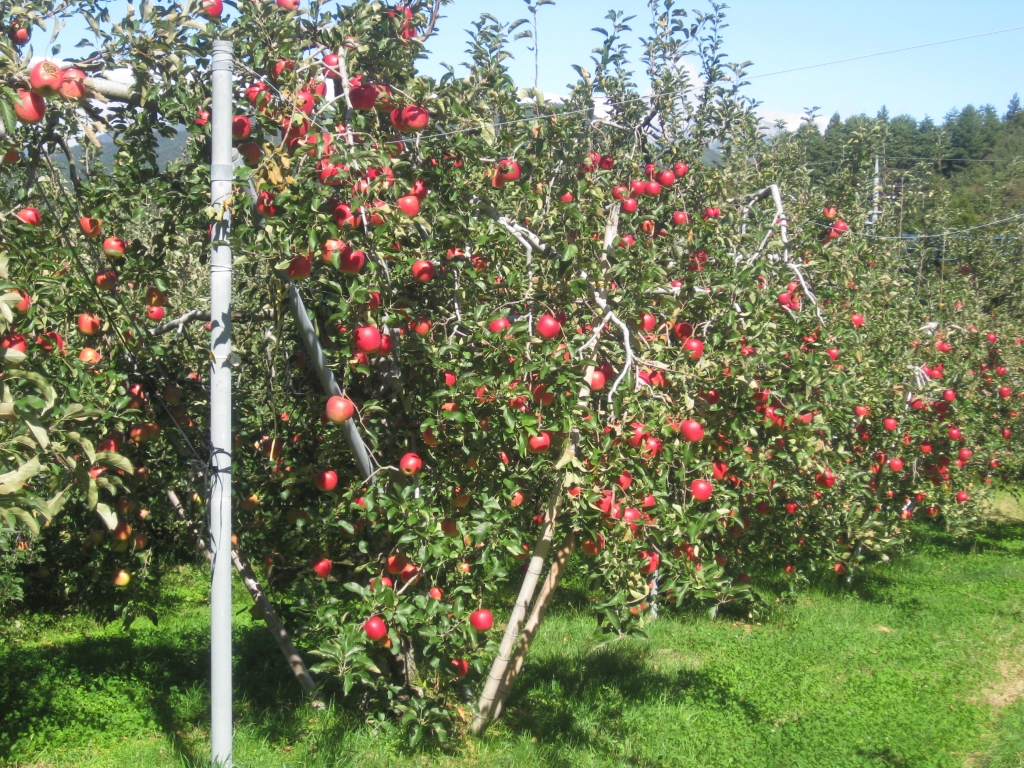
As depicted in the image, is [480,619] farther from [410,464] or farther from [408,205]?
[408,205]

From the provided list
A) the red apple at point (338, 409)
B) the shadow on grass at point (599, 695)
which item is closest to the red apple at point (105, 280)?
the red apple at point (338, 409)

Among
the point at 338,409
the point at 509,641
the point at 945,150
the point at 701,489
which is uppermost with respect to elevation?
the point at 945,150

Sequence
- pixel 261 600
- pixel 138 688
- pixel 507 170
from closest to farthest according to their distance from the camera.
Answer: pixel 507 170 → pixel 261 600 → pixel 138 688

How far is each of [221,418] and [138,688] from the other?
8.78 ft

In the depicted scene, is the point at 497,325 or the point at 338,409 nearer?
the point at 338,409

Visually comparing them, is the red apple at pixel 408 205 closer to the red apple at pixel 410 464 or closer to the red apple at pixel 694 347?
the red apple at pixel 410 464

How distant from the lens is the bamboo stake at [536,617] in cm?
410

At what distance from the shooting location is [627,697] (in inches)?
199

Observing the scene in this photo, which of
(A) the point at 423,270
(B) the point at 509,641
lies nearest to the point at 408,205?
(A) the point at 423,270

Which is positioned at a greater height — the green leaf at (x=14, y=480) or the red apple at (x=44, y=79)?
the red apple at (x=44, y=79)

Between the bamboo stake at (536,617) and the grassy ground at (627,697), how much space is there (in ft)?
0.74

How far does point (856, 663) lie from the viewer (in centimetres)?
601

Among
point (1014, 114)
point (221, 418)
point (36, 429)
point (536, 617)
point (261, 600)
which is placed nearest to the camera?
point (36, 429)

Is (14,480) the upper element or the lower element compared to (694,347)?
lower
